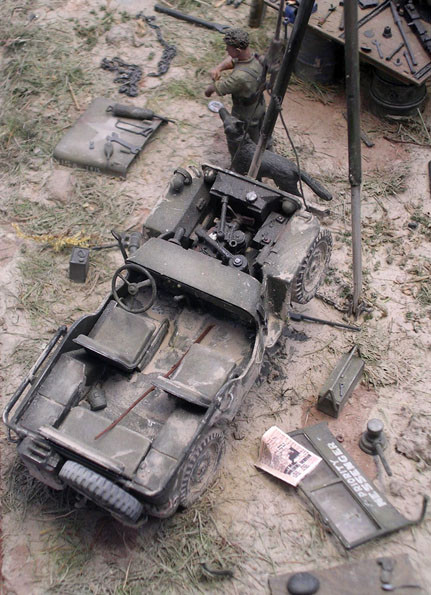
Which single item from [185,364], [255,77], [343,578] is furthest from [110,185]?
[343,578]

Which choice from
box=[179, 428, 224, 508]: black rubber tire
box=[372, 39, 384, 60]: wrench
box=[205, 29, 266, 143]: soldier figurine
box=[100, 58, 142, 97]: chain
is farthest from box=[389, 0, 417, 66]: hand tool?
box=[179, 428, 224, 508]: black rubber tire

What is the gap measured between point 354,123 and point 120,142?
149 inches

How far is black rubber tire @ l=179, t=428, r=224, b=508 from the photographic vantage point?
5.84 meters

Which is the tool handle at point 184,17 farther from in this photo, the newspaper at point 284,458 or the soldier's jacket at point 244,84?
the newspaper at point 284,458

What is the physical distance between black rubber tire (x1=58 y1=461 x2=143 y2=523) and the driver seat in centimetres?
120

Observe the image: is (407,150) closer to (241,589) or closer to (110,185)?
(110,185)

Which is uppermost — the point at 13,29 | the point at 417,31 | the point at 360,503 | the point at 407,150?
the point at 417,31

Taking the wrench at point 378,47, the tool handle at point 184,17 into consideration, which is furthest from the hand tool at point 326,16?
the tool handle at point 184,17

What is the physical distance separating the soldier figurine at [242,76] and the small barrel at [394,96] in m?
2.20

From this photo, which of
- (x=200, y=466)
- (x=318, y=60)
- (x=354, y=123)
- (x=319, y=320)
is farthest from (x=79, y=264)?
(x=318, y=60)

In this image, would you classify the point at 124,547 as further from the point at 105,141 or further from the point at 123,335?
the point at 105,141

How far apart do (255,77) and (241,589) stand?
5748mm

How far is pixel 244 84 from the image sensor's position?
823 centimetres

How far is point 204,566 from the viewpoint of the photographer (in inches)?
242
